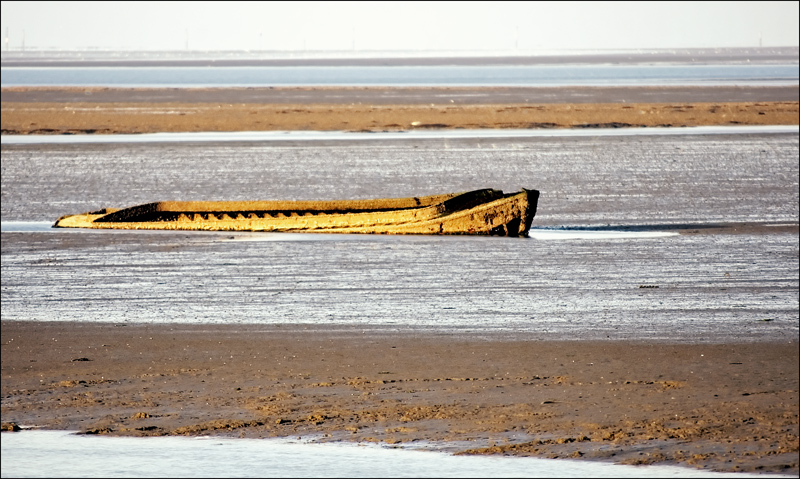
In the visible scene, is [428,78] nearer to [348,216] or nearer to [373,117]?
[373,117]

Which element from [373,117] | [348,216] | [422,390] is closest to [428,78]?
[373,117]

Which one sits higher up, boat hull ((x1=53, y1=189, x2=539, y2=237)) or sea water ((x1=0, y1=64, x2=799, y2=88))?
sea water ((x1=0, y1=64, x2=799, y2=88))

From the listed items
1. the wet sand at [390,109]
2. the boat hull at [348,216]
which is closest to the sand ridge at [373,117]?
the wet sand at [390,109]

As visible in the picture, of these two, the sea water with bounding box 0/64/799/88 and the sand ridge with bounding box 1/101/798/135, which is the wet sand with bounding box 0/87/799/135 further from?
the sea water with bounding box 0/64/799/88

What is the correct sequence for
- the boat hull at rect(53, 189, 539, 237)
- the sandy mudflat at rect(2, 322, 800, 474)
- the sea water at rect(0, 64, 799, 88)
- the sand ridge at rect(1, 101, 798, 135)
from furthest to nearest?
the sea water at rect(0, 64, 799, 88) → the sand ridge at rect(1, 101, 798, 135) → the boat hull at rect(53, 189, 539, 237) → the sandy mudflat at rect(2, 322, 800, 474)

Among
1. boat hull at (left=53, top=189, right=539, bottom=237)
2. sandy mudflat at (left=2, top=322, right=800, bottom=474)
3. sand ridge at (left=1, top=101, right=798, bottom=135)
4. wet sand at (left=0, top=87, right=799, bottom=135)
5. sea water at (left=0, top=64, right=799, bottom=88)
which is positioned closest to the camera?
sandy mudflat at (left=2, top=322, right=800, bottom=474)

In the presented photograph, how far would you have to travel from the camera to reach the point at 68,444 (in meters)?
7.00

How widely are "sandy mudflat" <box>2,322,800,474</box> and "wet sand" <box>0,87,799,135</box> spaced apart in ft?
92.0

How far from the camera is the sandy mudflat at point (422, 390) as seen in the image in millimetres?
6977

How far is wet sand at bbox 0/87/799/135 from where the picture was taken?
3931 cm

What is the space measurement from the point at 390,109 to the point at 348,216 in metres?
29.1

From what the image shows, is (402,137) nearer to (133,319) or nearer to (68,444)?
(133,319)

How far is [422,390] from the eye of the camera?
26.8ft

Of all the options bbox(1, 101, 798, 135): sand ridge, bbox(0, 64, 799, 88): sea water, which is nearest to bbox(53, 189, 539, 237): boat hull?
bbox(1, 101, 798, 135): sand ridge
